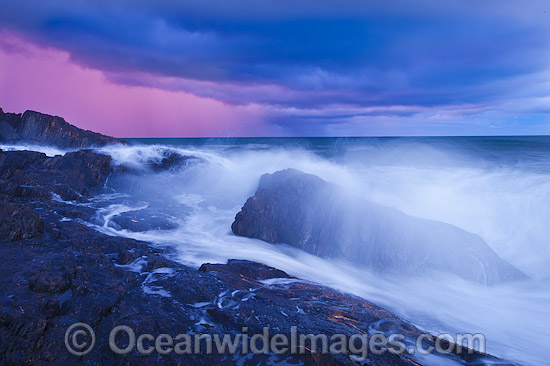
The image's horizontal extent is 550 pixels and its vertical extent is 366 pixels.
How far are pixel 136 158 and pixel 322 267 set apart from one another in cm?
1461

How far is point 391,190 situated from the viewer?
16938 millimetres

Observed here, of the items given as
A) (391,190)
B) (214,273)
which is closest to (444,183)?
(391,190)

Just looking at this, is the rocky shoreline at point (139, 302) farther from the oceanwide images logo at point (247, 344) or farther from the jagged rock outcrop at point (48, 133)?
the jagged rock outcrop at point (48, 133)

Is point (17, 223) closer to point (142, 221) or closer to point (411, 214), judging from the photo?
point (142, 221)

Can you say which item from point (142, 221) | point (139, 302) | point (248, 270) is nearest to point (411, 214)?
point (248, 270)

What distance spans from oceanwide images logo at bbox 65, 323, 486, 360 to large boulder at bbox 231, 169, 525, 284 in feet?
16.3

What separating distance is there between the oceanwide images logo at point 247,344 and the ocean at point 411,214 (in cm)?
220

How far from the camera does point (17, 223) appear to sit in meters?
6.27

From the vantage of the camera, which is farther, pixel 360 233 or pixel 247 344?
pixel 360 233

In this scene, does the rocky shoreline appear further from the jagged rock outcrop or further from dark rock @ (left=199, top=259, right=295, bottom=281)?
the jagged rock outcrop

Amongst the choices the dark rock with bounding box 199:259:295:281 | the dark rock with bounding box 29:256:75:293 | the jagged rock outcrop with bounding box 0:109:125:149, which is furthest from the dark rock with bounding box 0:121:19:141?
the dark rock with bounding box 199:259:295:281

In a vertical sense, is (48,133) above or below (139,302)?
above

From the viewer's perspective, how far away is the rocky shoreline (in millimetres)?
3449

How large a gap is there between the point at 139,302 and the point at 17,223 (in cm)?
420
